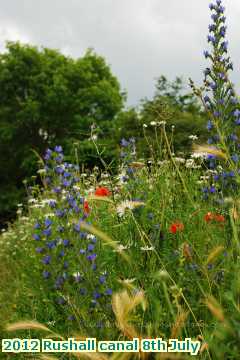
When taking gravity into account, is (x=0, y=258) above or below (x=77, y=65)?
below

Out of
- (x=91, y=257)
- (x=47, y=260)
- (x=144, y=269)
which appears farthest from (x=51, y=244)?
(x=144, y=269)

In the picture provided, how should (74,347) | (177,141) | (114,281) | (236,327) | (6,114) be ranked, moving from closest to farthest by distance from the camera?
(236,327), (74,347), (114,281), (177,141), (6,114)

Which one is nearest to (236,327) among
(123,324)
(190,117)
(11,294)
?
(123,324)

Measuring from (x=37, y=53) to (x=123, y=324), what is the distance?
102ft

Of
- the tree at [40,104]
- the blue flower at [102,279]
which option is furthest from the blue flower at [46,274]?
the tree at [40,104]

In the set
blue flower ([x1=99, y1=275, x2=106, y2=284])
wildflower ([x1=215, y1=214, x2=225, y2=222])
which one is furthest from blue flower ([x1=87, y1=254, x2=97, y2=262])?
wildflower ([x1=215, y1=214, x2=225, y2=222])

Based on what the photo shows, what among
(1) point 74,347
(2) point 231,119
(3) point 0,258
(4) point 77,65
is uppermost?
(4) point 77,65

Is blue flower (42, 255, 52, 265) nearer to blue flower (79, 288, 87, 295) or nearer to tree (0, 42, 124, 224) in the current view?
blue flower (79, 288, 87, 295)

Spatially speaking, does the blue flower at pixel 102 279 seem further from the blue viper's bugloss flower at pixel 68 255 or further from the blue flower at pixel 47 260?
the blue flower at pixel 47 260

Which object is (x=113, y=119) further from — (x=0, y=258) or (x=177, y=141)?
(x=0, y=258)

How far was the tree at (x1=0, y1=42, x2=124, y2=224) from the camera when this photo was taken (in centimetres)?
2928

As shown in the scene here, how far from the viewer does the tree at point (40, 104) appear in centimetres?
2928

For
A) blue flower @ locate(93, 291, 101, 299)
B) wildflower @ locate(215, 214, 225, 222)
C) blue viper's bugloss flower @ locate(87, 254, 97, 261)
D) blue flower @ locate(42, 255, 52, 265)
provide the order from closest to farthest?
blue flower @ locate(93, 291, 101, 299) → blue viper's bugloss flower @ locate(87, 254, 97, 261) → blue flower @ locate(42, 255, 52, 265) → wildflower @ locate(215, 214, 225, 222)

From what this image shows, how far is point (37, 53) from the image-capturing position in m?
31.4
